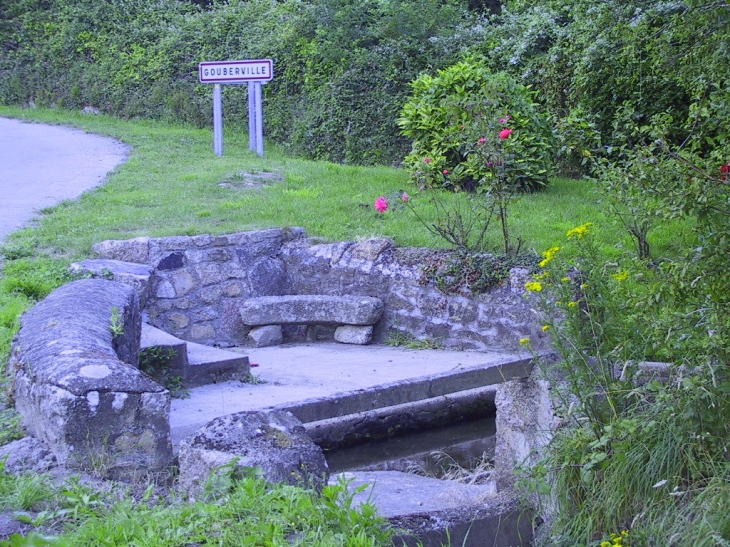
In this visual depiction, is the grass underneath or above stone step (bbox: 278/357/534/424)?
above

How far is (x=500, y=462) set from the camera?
5402mm

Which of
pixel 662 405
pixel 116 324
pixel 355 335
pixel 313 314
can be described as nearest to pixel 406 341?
pixel 355 335

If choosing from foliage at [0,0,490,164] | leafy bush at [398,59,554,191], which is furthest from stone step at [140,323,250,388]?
foliage at [0,0,490,164]

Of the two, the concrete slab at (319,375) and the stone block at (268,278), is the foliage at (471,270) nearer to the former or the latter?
the concrete slab at (319,375)

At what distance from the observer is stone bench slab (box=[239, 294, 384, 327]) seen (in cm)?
757

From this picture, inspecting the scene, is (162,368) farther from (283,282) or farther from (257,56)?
(257,56)

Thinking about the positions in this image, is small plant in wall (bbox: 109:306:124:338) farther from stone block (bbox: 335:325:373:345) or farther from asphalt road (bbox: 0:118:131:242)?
asphalt road (bbox: 0:118:131:242)

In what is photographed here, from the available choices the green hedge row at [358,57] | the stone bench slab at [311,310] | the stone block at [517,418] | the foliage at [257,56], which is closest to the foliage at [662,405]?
the green hedge row at [358,57]

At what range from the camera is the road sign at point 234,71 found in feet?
38.4

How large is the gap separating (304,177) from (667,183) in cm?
724

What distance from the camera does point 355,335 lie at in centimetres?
767

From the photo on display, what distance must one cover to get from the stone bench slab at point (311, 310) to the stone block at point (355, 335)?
0.22 feet

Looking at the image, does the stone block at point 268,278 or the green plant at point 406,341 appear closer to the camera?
the green plant at point 406,341

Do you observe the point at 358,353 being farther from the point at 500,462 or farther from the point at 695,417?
the point at 695,417
